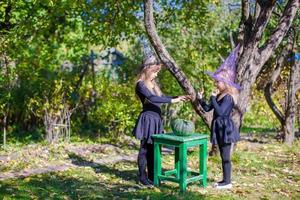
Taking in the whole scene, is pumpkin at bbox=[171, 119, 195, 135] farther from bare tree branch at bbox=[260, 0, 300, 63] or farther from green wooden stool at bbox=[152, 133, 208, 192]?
bare tree branch at bbox=[260, 0, 300, 63]

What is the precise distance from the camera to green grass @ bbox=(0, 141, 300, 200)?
6020 mm

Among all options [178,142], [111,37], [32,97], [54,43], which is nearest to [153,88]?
[178,142]

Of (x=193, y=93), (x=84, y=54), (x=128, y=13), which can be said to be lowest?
(x=193, y=93)

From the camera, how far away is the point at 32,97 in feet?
37.6

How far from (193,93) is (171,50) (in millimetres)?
5460

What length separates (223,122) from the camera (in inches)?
252

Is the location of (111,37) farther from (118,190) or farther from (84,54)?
(118,190)

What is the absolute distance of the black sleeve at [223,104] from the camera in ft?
20.7

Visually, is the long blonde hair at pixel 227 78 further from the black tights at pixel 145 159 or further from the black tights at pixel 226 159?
the black tights at pixel 145 159

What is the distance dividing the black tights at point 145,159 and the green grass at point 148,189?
21cm

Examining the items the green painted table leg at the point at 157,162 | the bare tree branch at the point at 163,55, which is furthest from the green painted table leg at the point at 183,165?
the bare tree branch at the point at 163,55

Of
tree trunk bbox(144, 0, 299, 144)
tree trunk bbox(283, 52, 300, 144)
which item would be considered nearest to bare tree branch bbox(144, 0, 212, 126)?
tree trunk bbox(144, 0, 299, 144)

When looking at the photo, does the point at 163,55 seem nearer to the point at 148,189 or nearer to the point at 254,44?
the point at 254,44

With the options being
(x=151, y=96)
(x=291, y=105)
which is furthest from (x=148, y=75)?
(x=291, y=105)
